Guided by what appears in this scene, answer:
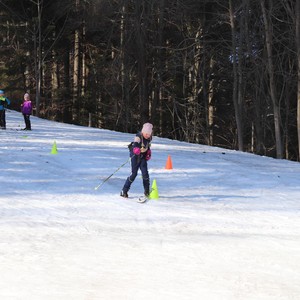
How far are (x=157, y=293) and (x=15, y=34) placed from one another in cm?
3493

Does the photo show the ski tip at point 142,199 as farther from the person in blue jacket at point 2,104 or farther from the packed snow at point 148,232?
the person in blue jacket at point 2,104

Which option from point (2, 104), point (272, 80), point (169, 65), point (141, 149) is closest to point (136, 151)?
point (141, 149)

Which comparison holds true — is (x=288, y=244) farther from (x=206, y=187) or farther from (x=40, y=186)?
(x=40, y=186)

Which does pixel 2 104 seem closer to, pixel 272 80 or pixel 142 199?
pixel 272 80

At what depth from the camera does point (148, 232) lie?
728 cm

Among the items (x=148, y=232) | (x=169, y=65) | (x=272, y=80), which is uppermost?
(x=169, y=65)

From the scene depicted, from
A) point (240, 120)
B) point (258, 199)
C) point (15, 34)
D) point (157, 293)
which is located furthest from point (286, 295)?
point (15, 34)

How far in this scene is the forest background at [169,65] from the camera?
88.2ft

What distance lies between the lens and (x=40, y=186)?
34.8 feet

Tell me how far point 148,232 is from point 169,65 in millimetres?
25334

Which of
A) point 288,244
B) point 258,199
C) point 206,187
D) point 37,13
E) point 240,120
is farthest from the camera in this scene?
point 37,13

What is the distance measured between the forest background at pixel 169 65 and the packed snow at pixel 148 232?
12551 mm

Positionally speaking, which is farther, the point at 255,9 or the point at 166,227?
the point at 255,9

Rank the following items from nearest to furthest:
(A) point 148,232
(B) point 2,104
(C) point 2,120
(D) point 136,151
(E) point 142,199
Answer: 1. (A) point 148,232
2. (D) point 136,151
3. (E) point 142,199
4. (B) point 2,104
5. (C) point 2,120
